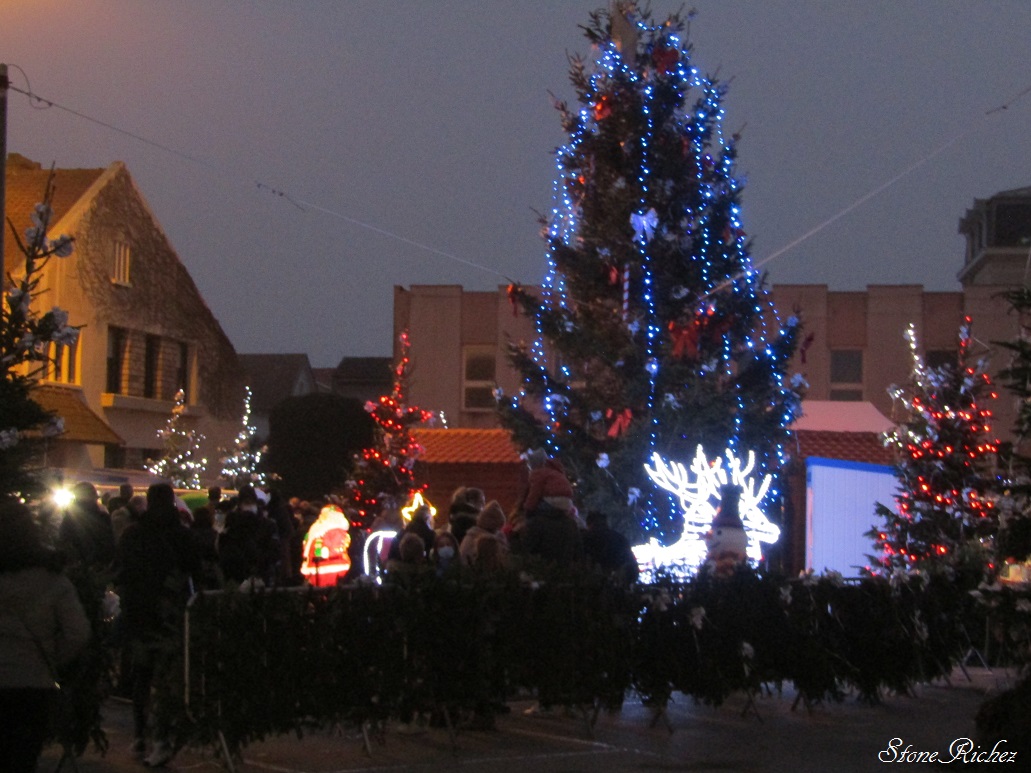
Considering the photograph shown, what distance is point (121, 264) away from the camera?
35906mm

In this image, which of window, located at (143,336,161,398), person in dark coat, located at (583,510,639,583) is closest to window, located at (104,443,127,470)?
window, located at (143,336,161,398)

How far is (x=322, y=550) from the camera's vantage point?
1650 centimetres

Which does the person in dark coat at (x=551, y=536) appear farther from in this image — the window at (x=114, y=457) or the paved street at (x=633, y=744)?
the window at (x=114, y=457)

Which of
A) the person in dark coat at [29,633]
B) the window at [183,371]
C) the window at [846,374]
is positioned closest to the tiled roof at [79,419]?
the window at [183,371]

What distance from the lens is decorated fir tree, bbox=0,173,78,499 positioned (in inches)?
360

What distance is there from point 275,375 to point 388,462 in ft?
183

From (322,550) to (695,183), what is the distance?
7.46 meters

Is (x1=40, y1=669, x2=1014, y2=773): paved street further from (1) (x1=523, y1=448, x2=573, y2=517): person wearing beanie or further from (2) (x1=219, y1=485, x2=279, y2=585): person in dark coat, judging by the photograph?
(2) (x1=219, y1=485, x2=279, y2=585): person in dark coat

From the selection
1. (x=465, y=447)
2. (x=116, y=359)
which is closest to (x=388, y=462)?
(x=465, y=447)

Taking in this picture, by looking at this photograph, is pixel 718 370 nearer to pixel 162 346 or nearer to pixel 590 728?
pixel 590 728

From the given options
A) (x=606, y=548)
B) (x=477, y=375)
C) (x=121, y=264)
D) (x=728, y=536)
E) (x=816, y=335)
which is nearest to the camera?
(x=728, y=536)

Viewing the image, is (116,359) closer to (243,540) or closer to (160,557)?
(243,540)

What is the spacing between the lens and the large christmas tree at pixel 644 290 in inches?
750

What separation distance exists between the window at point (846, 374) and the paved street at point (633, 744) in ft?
85.7
